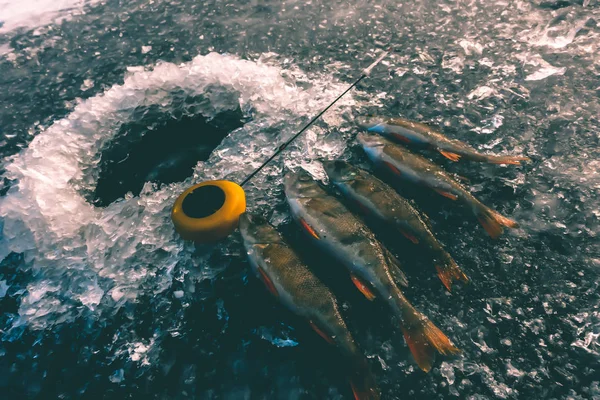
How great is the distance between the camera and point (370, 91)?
4.09m

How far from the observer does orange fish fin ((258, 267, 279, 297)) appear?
2.26 metres

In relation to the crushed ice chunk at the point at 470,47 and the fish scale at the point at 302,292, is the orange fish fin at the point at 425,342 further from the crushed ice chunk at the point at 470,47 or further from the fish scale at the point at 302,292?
the crushed ice chunk at the point at 470,47

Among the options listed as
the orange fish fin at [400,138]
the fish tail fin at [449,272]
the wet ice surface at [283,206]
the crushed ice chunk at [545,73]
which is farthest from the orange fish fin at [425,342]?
the crushed ice chunk at [545,73]

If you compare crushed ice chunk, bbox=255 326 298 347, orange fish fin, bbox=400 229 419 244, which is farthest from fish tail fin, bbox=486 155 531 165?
crushed ice chunk, bbox=255 326 298 347

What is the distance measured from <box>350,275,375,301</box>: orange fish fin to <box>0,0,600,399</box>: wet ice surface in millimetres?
196

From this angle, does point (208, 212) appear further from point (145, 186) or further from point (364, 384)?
point (364, 384)

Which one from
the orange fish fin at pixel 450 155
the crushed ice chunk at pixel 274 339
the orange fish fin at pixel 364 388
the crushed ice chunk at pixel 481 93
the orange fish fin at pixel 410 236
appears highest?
the crushed ice chunk at pixel 481 93

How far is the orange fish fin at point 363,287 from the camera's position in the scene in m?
2.29

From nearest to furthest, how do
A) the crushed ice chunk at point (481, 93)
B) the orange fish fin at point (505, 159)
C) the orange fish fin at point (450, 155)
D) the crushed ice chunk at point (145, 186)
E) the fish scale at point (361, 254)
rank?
the fish scale at point (361, 254) < the crushed ice chunk at point (145, 186) < the orange fish fin at point (505, 159) < the orange fish fin at point (450, 155) < the crushed ice chunk at point (481, 93)

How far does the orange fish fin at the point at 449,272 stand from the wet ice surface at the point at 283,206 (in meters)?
0.11

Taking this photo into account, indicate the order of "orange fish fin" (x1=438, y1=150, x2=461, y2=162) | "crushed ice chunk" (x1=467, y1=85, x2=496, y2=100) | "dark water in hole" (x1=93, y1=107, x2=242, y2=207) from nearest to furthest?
"orange fish fin" (x1=438, y1=150, x2=461, y2=162) → "dark water in hole" (x1=93, y1=107, x2=242, y2=207) → "crushed ice chunk" (x1=467, y1=85, x2=496, y2=100)

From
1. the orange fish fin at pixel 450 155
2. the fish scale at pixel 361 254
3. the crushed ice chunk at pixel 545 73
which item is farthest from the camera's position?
the crushed ice chunk at pixel 545 73

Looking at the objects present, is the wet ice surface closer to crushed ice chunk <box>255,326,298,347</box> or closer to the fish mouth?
crushed ice chunk <box>255,326,298,347</box>

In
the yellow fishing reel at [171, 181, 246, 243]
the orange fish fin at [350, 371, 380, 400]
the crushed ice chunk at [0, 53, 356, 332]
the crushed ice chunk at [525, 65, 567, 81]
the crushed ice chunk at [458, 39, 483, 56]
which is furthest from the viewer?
the crushed ice chunk at [458, 39, 483, 56]
